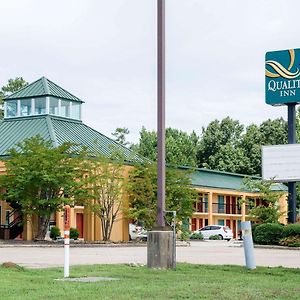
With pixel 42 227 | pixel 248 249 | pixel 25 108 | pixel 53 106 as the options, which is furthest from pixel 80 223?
pixel 248 249

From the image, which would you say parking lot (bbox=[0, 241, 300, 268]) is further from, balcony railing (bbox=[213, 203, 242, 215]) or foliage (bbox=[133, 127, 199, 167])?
foliage (bbox=[133, 127, 199, 167])

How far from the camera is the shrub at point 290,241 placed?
3927 cm

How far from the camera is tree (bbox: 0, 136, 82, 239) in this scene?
4334cm

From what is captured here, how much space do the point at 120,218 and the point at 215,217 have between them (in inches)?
837

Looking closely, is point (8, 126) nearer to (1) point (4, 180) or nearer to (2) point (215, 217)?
(1) point (4, 180)

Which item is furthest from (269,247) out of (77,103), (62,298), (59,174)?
(62,298)

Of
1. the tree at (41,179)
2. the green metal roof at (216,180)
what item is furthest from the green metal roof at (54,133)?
the green metal roof at (216,180)

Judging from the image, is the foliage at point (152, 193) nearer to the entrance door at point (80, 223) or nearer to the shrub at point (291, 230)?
the entrance door at point (80, 223)

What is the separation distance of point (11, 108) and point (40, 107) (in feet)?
8.60

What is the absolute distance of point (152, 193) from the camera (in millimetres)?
50625

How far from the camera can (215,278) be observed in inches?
599

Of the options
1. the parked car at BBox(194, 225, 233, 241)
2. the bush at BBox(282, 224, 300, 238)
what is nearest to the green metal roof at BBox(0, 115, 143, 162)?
the parked car at BBox(194, 225, 233, 241)

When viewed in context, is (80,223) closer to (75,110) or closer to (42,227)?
(75,110)

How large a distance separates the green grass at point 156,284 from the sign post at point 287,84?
84.4 ft
